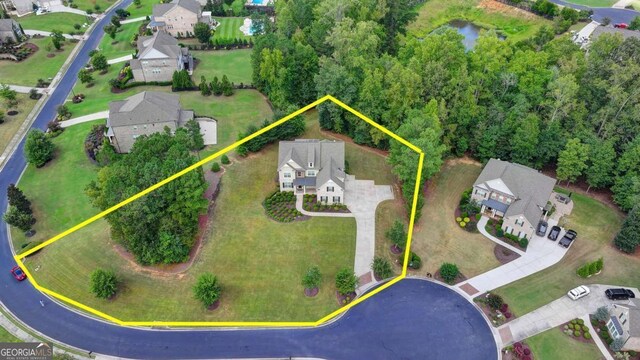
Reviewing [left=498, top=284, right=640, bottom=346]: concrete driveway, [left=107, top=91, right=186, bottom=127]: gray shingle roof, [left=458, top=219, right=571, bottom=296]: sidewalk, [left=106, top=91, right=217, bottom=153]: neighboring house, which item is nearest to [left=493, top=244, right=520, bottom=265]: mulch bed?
[left=458, top=219, right=571, bottom=296]: sidewalk

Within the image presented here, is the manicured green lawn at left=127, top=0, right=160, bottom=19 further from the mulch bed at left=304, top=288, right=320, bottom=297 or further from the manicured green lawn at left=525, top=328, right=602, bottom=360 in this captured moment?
the manicured green lawn at left=525, top=328, right=602, bottom=360

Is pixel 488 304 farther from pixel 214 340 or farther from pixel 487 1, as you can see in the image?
pixel 487 1

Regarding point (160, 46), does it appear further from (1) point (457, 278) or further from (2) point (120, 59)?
(1) point (457, 278)

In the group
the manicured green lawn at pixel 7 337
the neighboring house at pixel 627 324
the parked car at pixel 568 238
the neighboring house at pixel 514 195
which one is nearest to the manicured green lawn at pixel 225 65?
A: the neighboring house at pixel 514 195

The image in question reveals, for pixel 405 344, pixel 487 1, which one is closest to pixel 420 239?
pixel 405 344

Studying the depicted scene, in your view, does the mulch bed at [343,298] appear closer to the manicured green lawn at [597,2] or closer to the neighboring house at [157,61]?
the neighboring house at [157,61]
